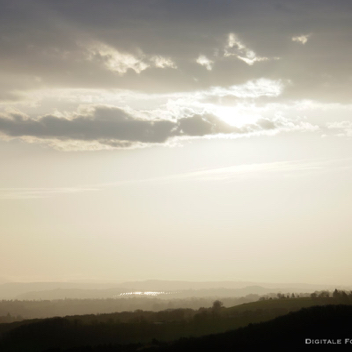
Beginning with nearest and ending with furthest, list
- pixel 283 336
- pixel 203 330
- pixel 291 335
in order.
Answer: pixel 291 335 → pixel 283 336 → pixel 203 330

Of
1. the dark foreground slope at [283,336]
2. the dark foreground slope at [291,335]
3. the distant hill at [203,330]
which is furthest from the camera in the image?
the distant hill at [203,330]

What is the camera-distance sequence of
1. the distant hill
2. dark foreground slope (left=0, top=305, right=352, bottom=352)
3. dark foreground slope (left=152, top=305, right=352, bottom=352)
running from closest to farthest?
dark foreground slope (left=152, top=305, right=352, bottom=352), dark foreground slope (left=0, top=305, right=352, bottom=352), the distant hill

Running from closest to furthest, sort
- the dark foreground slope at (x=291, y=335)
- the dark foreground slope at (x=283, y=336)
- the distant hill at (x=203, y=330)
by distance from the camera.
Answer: the dark foreground slope at (x=291, y=335), the dark foreground slope at (x=283, y=336), the distant hill at (x=203, y=330)

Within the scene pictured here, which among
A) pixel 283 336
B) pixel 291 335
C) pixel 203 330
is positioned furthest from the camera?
pixel 203 330

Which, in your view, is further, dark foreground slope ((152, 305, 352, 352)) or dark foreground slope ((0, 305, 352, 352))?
dark foreground slope ((0, 305, 352, 352))

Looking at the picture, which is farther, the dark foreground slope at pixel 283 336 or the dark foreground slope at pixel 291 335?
the dark foreground slope at pixel 283 336

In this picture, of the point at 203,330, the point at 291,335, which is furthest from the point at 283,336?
the point at 203,330

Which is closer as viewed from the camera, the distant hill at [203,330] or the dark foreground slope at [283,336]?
the dark foreground slope at [283,336]

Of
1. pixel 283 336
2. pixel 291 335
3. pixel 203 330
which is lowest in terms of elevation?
pixel 283 336

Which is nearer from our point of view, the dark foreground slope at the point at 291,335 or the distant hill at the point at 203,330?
the dark foreground slope at the point at 291,335

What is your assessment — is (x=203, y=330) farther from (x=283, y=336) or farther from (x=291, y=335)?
(x=291, y=335)

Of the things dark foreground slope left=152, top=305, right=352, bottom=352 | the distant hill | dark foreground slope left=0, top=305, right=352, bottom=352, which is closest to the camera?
dark foreground slope left=152, top=305, right=352, bottom=352

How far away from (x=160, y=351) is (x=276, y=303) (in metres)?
50.3

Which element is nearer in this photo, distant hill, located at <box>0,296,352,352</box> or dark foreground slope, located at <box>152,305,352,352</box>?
dark foreground slope, located at <box>152,305,352,352</box>
